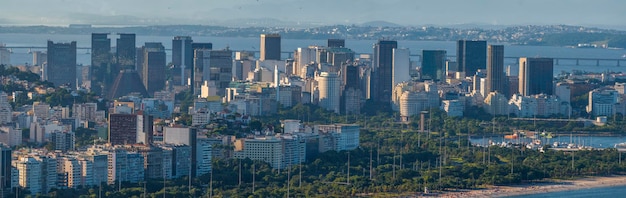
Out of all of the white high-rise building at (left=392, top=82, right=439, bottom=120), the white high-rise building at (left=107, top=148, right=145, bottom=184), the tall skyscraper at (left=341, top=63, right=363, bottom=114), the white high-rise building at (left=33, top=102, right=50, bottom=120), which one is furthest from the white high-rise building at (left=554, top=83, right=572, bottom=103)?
the white high-rise building at (left=107, top=148, right=145, bottom=184)

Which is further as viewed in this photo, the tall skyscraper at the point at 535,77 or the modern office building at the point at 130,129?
the tall skyscraper at the point at 535,77

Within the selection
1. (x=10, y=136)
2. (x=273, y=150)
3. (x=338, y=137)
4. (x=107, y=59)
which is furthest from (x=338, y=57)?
(x=273, y=150)

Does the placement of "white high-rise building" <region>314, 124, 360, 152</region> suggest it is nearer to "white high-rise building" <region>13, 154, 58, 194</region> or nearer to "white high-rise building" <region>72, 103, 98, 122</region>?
"white high-rise building" <region>72, 103, 98, 122</region>

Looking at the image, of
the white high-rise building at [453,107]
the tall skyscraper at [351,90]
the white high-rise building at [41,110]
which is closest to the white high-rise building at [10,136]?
the white high-rise building at [41,110]

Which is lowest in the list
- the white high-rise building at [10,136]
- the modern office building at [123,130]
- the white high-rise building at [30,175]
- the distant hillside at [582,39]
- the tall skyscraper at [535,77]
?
the white high-rise building at [30,175]

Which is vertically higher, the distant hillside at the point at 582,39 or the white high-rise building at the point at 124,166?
the distant hillside at the point at 582,39

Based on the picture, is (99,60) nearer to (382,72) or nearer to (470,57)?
(382,72)

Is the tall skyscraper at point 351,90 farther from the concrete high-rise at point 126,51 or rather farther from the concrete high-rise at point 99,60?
the concrete high-rise at point 126,51
